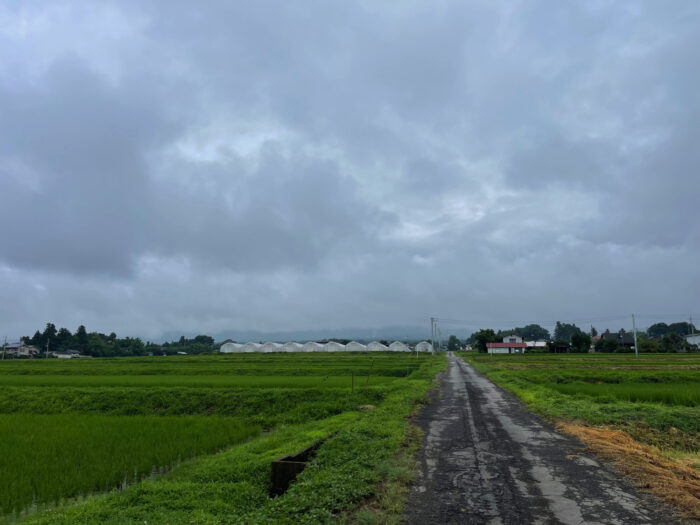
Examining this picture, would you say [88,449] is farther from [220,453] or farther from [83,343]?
[83,343]

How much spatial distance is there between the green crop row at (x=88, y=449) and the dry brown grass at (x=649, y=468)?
39.1 feet

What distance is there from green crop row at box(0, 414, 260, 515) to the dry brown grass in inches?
469

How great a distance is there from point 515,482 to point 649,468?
3229 millimetres

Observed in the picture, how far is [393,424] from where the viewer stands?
1385cm

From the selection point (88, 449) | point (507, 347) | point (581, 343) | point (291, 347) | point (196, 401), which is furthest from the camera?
point (507, 347)

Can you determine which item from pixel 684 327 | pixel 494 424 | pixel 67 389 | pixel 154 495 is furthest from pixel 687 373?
pixel 684 327

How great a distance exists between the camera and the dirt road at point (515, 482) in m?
6.58

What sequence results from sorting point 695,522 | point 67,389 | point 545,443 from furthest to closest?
point 67,389
point 545,443
point 695,522

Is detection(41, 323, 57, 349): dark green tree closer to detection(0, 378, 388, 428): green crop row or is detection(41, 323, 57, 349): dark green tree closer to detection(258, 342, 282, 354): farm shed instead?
detection(258, 342, 282, 354): farm shed

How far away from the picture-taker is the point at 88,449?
43.9 ft

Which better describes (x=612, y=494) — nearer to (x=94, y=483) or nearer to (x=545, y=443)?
(x=545, y=443)

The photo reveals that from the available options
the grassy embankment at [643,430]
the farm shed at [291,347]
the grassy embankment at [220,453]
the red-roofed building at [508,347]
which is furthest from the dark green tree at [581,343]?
the grassy embankment at [220,453]

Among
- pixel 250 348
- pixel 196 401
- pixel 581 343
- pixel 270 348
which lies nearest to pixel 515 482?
pixel 196 401

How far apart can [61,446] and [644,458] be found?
55.6 feet
